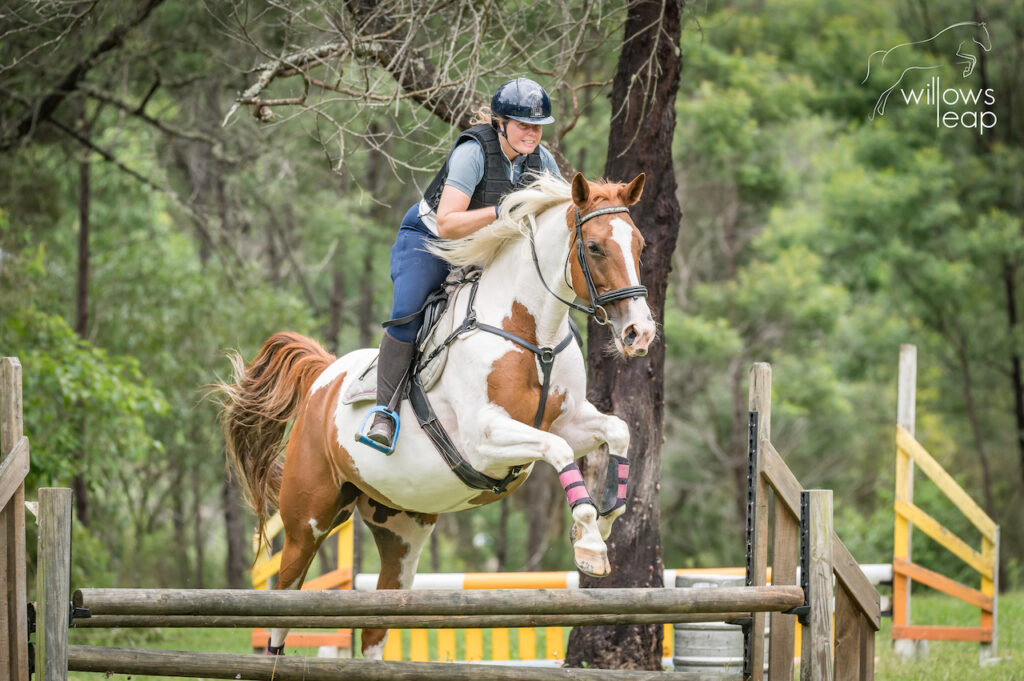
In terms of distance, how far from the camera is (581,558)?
381cm

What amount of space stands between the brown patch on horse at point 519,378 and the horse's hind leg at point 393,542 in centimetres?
132

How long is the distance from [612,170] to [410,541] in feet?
8.01

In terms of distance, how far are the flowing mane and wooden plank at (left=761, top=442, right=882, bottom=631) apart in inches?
53.0

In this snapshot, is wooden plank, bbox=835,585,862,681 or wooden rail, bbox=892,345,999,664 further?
wooden rail, bbox=892,345,999,664

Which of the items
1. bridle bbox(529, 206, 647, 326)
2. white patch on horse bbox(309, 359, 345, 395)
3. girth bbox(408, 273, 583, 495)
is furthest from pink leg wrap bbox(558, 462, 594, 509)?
white patch on horse bbox(309, 359, 345, 395)

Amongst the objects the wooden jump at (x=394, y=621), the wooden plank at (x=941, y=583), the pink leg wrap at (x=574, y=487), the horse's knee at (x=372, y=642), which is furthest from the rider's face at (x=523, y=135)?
the wooden plank at (x=941, y=583)

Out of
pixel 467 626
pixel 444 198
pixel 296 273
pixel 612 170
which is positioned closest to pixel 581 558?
pixel 467 626

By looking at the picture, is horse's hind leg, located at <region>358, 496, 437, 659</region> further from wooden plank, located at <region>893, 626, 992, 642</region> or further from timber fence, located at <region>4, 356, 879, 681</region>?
wooden plank, located at <region>893, 626, 992, 642</region>

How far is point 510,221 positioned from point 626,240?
1.97ft

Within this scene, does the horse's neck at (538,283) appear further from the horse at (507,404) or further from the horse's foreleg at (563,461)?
the horse's foreleg at (563,461)

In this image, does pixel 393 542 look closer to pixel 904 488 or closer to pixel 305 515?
pixel 305 515

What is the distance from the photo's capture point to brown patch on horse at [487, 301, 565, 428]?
4230 millimetres

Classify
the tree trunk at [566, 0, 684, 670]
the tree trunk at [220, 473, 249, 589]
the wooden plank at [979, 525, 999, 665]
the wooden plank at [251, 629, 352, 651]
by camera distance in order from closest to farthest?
1. the tree trunk at [566, 0, 684, 670]
2. the wooden plank at [251, 629, 352, 651]
3. the wooden plank at [979, 525, 999, 665]
4. the tree trunk at [220, 473, 249, 589]

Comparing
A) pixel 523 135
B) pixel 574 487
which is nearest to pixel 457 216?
pixel 523 135
